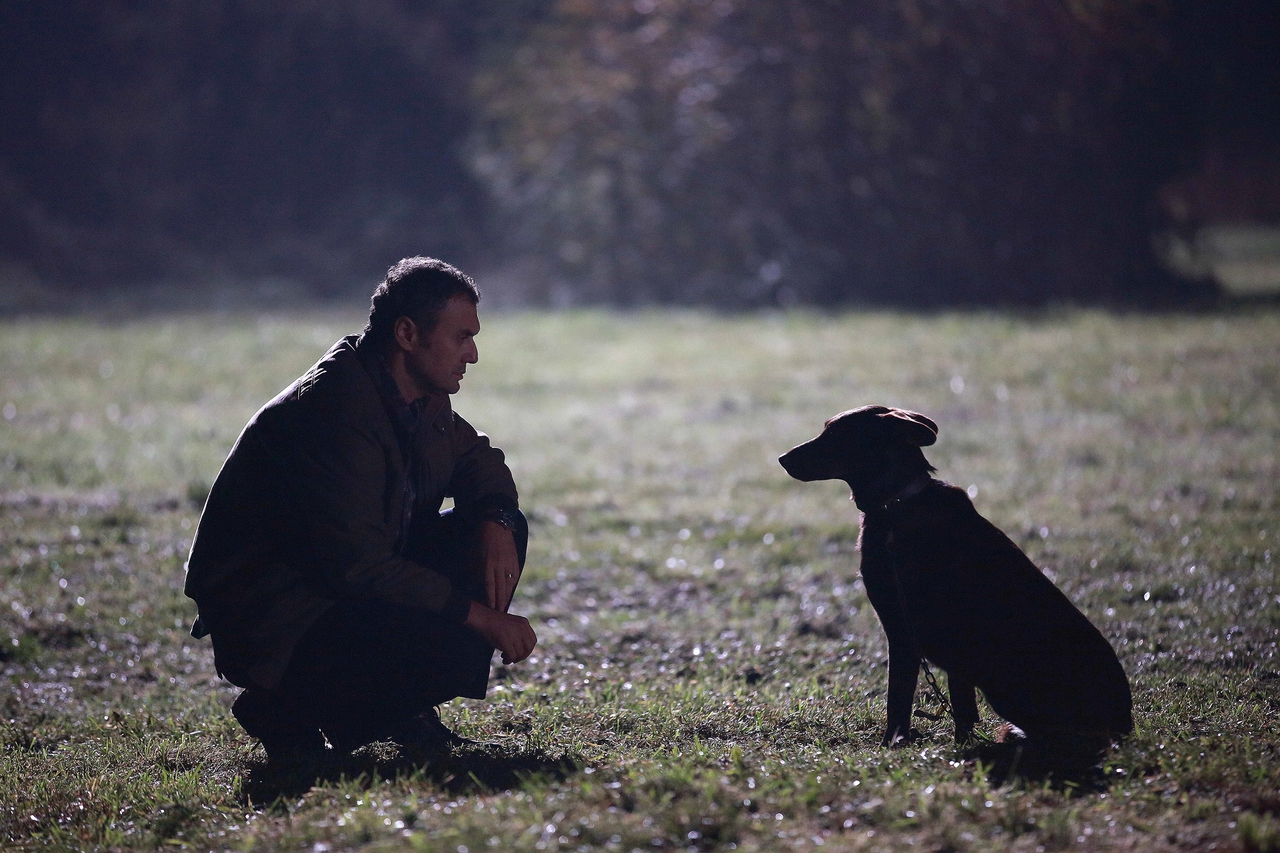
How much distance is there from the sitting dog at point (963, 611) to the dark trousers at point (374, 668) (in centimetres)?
131

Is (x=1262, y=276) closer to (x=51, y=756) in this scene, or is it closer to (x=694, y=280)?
(x=694, y=280)

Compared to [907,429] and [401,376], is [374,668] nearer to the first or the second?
[401,376]

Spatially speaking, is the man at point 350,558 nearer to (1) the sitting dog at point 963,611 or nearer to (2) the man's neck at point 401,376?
(2) the man's neck at point 401,376

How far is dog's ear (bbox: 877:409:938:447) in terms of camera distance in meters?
3.94

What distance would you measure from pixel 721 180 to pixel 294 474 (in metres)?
12.8

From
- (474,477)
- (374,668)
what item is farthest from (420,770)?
(474,477)

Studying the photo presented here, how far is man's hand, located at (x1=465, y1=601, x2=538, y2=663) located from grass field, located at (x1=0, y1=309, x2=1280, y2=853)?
36 centimetres

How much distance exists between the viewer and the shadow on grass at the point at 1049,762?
352 centimetres

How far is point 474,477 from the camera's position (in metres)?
4.22

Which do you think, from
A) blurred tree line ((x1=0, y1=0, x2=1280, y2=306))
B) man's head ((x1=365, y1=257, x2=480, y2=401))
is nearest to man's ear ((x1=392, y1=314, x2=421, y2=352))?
man's head ((x1=365, y1=257, x2=480, y2=401))

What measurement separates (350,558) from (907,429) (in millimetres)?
1767

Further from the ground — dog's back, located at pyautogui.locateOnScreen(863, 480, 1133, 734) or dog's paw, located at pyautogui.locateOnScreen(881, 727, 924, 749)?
dog's back, located at pyautogui.locateOnScreen(863, 480, 1133, 734)

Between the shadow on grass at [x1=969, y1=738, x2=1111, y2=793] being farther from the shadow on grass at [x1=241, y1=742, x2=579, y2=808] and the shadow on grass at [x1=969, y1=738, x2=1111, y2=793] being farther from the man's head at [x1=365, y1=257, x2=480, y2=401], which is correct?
the man's head at [x1=365, y1=257, x2=480, y2=401]

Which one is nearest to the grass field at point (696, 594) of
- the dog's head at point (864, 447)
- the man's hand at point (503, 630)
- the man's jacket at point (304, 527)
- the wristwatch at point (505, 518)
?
the man's hand at point (503, 630)
